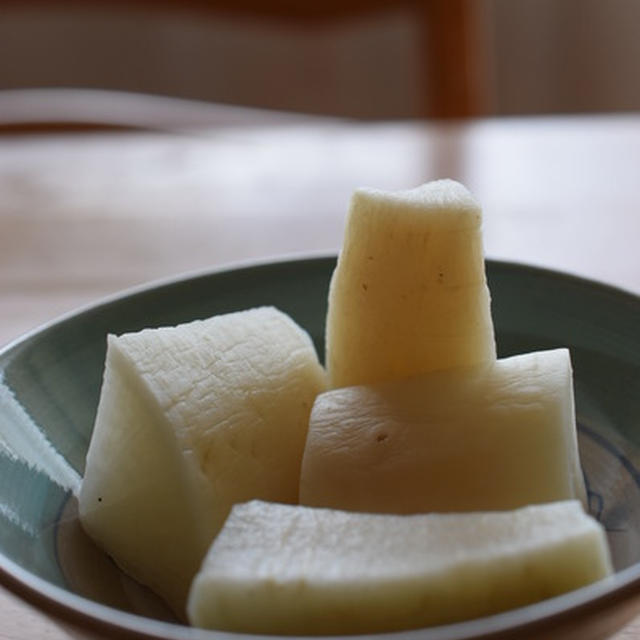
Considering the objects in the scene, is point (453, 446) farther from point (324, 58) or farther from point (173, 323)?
point (324, 58)

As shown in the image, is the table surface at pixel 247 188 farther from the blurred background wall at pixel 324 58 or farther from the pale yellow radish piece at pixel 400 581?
the blurred background wall at pixel 324 58

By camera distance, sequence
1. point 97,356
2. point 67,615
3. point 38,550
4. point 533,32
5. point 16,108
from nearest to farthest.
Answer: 1. point 67,615
2. point 38,550
3. point 97,356
4. point 16,108
5. point 533,32

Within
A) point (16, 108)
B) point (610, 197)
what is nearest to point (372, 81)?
point (16, 108)

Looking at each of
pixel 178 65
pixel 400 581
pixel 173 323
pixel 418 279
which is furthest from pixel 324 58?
pixel 400 581

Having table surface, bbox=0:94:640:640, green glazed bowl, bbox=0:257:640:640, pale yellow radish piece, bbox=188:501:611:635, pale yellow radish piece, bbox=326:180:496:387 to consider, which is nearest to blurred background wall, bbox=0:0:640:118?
table surface, bbox=0:94:640:640

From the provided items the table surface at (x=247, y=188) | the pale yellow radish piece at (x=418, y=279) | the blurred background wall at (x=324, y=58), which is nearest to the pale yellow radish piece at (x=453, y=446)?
the pale yellow radish piece at (x=418, y=279)

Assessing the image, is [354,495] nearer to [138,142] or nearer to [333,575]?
[333,575]
